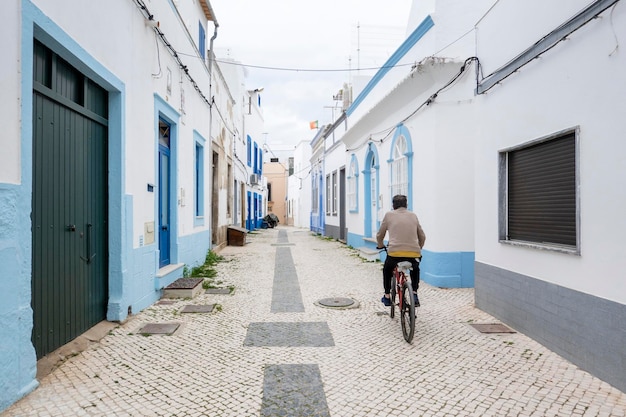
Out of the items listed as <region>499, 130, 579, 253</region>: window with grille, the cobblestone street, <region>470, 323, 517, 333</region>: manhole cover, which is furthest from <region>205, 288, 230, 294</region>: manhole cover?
<region>499, 130, 579, 253</region>: window with grille

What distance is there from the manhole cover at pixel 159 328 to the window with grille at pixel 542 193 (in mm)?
4168

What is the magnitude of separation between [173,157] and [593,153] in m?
6.24

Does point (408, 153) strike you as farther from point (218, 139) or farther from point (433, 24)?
point (218, 139)

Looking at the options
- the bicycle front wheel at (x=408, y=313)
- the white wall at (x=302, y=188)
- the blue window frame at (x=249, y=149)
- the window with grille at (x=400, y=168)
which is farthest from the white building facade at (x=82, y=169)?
the white wall at (x=302, y=188)

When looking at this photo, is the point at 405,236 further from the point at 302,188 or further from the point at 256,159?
the point at 302,188

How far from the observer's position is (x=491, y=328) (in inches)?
200

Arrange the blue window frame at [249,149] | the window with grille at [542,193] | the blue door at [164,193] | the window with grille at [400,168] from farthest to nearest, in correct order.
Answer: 1. the blue window frame at [249,149]
2. the window with grille at [400,168]
3. the blue door at [164,193]
4. the window with grille at [542,193]

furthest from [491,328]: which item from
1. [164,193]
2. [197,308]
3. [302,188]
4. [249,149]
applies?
[302,188]

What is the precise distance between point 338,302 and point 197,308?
2.03 m

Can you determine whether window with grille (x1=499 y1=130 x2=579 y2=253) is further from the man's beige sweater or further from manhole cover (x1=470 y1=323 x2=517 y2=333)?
the man's beige sweater

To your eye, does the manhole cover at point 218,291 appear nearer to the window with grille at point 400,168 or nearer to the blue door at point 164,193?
the blue door at point 164,193

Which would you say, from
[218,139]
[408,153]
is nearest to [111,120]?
[408,153]

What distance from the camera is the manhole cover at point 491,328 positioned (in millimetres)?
4961

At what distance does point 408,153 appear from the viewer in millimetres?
8766
